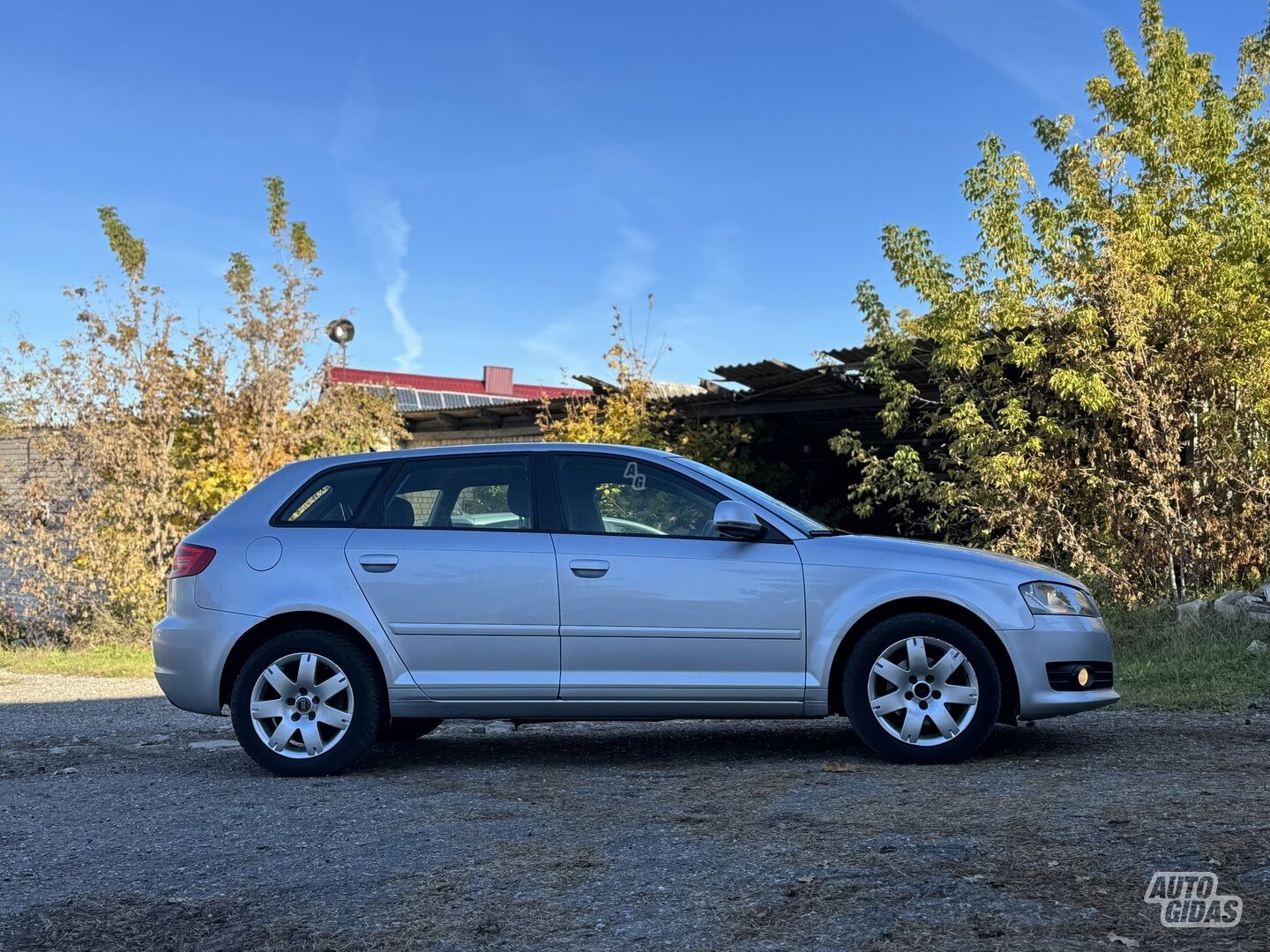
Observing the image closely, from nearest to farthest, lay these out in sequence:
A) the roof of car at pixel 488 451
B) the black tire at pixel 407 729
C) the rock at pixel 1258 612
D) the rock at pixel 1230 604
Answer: the roof of car at pixel 488 451, the black tire at pixel 407 729, the rock at pixel 1258 612, the rock at pixel 1230 604

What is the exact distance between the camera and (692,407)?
56.8 ft

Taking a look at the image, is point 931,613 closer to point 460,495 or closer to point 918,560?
point 918,560

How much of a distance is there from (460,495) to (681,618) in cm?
134

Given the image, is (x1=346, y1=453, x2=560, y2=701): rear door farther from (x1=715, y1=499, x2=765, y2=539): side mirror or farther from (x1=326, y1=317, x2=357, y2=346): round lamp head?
(x1=326, y1=317, x2=357, y2=346): round lamp head

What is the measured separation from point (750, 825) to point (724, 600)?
4.84 feet

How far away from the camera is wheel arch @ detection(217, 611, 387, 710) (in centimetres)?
621

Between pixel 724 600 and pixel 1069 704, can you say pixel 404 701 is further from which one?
pixel 1069 704

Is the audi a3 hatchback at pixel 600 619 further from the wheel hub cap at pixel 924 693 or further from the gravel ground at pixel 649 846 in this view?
the gravel ground at pixel 649 846

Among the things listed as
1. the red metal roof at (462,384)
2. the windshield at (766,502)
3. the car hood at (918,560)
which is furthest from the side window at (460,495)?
the red metal roof at (462,384)

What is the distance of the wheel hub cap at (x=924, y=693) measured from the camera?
5.88m

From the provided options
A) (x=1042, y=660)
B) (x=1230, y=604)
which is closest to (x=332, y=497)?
(x=1042, y=660)

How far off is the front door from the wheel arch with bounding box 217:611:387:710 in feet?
3.30

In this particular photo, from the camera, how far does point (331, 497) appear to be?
21.2ft

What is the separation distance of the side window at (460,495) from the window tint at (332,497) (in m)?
0.17
